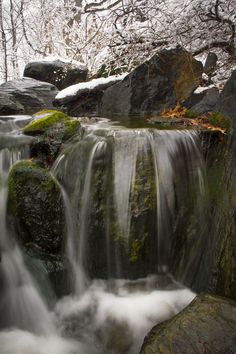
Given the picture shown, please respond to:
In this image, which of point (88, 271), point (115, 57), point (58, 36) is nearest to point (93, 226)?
point (88, 271)

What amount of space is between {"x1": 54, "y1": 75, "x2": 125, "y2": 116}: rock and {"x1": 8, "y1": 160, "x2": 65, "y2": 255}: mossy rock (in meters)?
3.84

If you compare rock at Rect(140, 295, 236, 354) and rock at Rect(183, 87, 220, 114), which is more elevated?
rock at Rect(183, 87, 220, 114)

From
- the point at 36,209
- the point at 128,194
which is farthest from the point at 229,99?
the point at 36,209

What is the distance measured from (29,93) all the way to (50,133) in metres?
4.12

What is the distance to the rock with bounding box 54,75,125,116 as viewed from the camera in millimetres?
7699

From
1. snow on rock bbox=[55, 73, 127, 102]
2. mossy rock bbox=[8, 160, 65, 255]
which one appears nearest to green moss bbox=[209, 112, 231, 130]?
mossy rock bbox=[8, 160, 65, 255]

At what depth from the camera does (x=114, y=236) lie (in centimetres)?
412

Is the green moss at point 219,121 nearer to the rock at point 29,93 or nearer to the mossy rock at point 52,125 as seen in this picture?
the mossy rock at point 52,125

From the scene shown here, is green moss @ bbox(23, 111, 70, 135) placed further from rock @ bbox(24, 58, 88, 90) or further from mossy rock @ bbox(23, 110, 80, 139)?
rock @ bbox(24, 58, 88, 90)

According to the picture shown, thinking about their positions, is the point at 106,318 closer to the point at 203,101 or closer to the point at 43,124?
the point at 43,124

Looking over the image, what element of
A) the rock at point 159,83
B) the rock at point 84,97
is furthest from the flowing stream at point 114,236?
the rock at point 84,97

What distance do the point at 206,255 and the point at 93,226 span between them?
1.38 m

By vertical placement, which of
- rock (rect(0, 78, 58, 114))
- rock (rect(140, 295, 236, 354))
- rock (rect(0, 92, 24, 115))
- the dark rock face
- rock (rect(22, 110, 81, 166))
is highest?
rock (rect(0, 78, 58, 114))

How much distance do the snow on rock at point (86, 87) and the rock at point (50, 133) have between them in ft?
9.22
